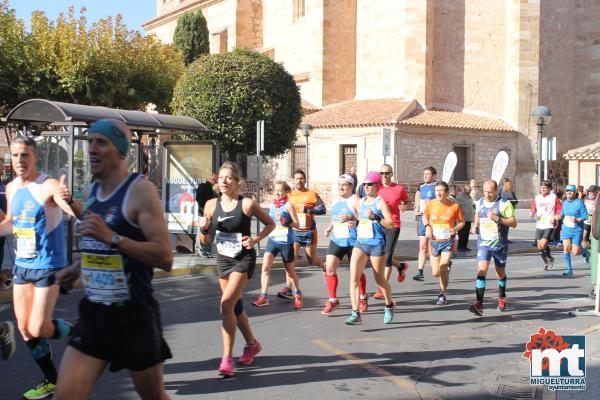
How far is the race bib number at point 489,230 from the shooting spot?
8.79m

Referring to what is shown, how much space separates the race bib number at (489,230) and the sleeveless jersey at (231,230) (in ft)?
12.6

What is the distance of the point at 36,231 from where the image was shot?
520 cm

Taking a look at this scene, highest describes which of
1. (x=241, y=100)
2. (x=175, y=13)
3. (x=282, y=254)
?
(x=175, y=13)

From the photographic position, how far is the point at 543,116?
2003 cm

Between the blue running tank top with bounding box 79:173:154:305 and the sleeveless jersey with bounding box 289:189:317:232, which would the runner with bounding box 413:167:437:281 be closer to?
the sleeveless jersey with bounding box 289:189:317:232

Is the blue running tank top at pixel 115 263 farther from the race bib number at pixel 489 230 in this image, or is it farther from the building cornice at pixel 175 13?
the building cornice at pixel 175 13

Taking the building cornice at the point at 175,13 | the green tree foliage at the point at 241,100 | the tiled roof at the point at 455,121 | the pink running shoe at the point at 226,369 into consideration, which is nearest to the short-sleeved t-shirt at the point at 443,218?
the pink running shoe at the point at 226,369

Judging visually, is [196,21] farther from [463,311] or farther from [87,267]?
[87,267]

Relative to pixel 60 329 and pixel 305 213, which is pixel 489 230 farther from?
pixel 60 329

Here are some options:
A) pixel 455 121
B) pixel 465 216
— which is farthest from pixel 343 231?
pixel 455 121

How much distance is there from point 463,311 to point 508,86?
27.0m

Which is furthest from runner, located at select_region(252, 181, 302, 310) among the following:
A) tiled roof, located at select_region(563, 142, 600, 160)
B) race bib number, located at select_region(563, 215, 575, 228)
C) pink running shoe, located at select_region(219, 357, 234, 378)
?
tiled roof, located at select_region(563, 142, 600, 160)

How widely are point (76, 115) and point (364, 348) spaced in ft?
21.6

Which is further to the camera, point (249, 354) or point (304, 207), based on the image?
point (304, 207)
